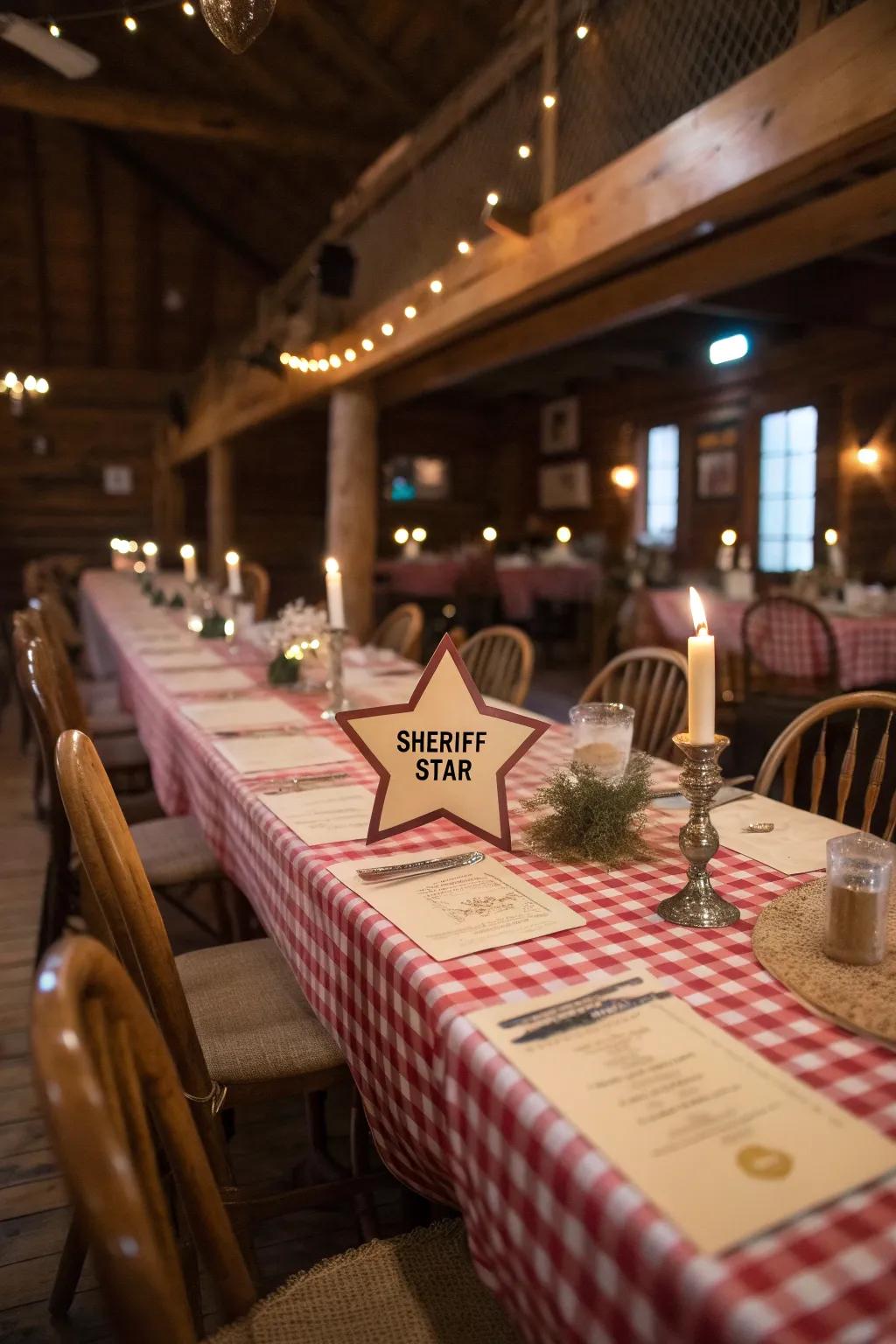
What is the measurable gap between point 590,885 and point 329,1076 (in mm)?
510

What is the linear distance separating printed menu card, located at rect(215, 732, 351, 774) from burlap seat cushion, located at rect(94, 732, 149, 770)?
3.72 ft

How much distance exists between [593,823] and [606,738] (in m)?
0.21

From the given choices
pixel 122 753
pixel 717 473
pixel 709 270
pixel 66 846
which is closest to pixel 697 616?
pixel 66 846

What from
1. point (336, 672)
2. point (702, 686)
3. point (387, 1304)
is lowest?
point (387, 1304)

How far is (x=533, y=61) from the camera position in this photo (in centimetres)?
389

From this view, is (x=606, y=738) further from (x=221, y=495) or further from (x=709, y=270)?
(x=221, y=495)

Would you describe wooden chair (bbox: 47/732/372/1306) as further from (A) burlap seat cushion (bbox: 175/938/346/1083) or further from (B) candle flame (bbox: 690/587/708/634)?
(B) candle flame (bbox: 690/587/708/634)

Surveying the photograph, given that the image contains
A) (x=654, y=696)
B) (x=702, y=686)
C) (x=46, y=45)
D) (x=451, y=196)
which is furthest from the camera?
(x=451, y=196)

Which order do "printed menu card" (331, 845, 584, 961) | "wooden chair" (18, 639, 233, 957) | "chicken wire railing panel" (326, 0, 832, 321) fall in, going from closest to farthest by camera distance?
"printed menu card" (331, 845, 584, 961) → "wooden chair" (18, 639, 233, 957) → "chicken wire railing panel" (326, 0, 832, 321)

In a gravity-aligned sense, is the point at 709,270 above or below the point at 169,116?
below

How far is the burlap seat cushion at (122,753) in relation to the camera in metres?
3.23

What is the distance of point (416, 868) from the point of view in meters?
1.35

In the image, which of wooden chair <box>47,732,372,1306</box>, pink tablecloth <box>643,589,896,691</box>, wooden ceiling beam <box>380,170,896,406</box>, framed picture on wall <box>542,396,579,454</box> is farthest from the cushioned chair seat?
framed picture on wall <box>542,396,579,454</box>

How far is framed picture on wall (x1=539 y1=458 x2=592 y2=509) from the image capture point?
1143cm
